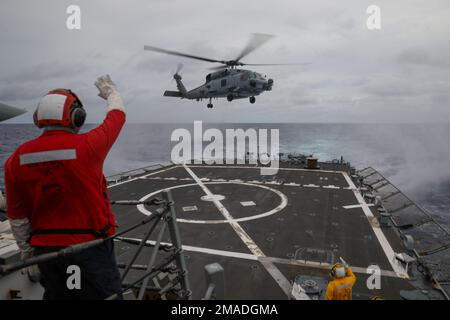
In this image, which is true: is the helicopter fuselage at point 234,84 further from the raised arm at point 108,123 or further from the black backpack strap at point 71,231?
the black backpack strap at point 71,231

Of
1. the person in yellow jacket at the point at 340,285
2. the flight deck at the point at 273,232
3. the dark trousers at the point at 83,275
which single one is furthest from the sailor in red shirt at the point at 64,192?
the person in yellow jacket at the point at 340,285

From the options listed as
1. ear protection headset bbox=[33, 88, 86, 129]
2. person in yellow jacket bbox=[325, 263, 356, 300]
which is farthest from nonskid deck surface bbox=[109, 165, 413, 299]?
ear protection headset bbox=[33, 88, 86, 129]

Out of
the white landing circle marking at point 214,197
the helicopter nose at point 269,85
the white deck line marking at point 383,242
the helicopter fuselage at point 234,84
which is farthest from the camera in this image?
the helicopter nose at point 269,85

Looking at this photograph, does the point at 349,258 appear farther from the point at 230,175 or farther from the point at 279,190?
the point at 230,175

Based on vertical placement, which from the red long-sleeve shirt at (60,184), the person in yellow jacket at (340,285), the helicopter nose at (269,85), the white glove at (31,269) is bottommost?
the person in yellow jacket at (340,285)

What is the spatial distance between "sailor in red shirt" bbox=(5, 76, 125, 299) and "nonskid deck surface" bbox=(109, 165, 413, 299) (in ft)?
22.5

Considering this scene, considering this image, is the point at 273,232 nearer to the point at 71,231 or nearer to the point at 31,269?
the point at 31,269

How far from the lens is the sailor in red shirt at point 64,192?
305 centimetres

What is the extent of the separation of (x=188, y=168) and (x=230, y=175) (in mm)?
6457

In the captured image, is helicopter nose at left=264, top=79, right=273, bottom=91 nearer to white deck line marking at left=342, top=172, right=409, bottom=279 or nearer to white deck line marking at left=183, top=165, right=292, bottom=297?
white deck line marking at left=342, top=172, right=409, bottom=279

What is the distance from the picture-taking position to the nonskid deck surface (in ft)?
35.0

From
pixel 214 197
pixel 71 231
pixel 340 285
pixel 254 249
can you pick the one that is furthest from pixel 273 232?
pixel 71 231

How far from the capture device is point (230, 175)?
29531 mm
